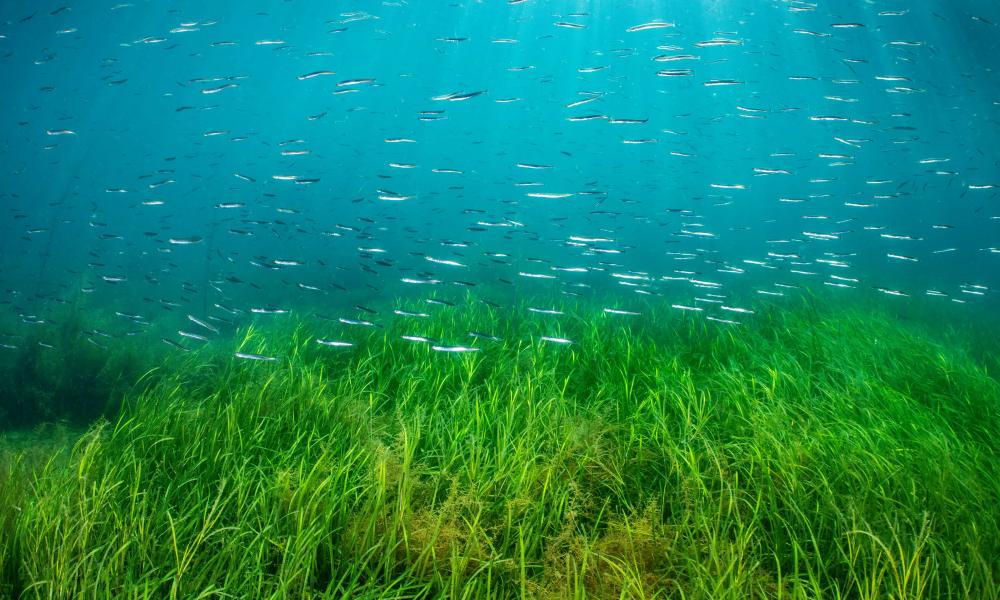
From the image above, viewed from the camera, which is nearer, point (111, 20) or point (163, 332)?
point (163, 332)

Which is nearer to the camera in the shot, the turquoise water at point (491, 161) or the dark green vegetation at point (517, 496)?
the dark green vegetation at point (517, 496)

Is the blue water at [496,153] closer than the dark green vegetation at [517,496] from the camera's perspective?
No

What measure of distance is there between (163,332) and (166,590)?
9.12m

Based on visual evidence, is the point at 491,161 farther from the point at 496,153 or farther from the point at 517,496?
the point at 517,496

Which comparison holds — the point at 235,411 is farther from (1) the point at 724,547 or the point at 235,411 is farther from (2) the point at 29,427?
(2) the point at 29,427

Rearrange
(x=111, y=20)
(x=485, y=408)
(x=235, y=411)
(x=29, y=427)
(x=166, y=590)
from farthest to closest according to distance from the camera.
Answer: (x=111, y=20) → (x=29, y=427) → (x=485, y=408) → (x=235, y=411) → (x=166, y=590)

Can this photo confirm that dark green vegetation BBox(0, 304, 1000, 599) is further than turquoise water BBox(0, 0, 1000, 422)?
No

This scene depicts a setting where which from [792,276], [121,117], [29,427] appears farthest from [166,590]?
[121,117]

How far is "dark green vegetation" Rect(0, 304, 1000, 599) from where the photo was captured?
6.01 ft

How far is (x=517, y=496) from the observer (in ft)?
7.47

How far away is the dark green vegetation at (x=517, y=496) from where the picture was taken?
72.2 inches

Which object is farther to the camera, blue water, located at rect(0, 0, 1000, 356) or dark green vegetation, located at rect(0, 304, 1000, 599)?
blue water, located at rect(0, 0, 1000, 356)

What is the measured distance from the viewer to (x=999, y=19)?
795 inches

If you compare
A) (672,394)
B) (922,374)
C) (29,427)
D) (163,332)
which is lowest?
(163,332)
